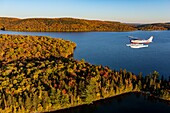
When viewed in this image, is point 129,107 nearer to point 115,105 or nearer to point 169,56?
point 115,105

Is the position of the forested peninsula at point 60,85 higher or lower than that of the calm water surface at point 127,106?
higher

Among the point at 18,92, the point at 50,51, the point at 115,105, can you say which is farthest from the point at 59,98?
the point at 50,51

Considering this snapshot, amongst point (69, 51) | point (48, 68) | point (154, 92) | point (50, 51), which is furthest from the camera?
point (69, 51)

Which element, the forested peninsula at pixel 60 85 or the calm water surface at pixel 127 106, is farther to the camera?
the calm water surface at pixel 127 106

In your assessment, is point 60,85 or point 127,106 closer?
point 127,106

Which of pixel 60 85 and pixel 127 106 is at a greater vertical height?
pixel 60 85

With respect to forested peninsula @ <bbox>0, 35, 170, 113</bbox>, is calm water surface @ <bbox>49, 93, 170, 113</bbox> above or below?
Result: below

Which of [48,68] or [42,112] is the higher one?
[48,68]

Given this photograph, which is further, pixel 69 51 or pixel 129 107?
pixel 69 51

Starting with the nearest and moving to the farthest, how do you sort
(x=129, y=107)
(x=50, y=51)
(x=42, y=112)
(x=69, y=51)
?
(x=42, y=112)
(x=129, y=107)
(x=50, y=51)
(x=69, y=51)

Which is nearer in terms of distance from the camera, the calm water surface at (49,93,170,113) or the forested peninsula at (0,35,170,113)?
the forested peninsula at (0,35,170,113)
